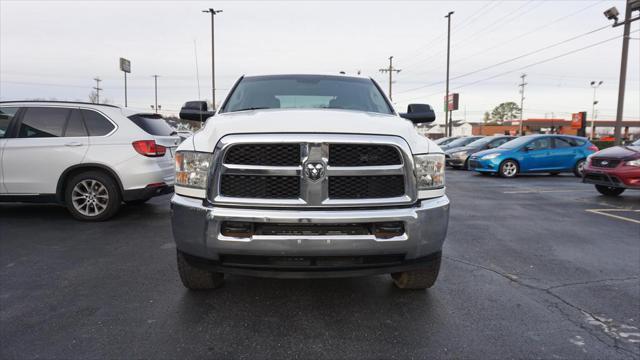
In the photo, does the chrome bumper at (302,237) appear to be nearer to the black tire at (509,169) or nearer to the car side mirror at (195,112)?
the car side mirror at (195,112)

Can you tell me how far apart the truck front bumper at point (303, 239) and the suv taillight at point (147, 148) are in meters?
3.62

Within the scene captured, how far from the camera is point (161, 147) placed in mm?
6227

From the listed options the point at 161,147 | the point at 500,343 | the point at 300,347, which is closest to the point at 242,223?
the point at 300,347

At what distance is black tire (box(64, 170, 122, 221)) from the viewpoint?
591 centimetres

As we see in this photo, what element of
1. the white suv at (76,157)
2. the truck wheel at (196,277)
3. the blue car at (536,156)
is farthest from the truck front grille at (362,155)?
the blue car at (536,156)

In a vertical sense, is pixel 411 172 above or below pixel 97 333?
above

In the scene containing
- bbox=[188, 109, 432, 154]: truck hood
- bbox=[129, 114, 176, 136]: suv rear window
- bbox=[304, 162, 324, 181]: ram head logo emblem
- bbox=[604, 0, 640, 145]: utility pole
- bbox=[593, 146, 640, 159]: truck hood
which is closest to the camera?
bbox=[304, 162, 324, 181]: ram head logo emblem

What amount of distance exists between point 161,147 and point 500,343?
5.26 metres

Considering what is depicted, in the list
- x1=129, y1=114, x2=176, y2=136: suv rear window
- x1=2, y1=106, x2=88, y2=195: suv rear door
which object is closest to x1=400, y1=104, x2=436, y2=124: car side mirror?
x1=129, y1=114, x2=176, y2=136: suv rear window

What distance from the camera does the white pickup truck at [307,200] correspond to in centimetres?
256

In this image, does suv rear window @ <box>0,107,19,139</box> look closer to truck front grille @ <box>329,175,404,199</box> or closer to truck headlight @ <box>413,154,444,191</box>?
truck front grille @ <box>329,175,404,199</box>

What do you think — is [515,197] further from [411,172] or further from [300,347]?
[300,347]

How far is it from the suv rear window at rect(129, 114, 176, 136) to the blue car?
10799mm

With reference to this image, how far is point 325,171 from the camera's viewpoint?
2629 mm
